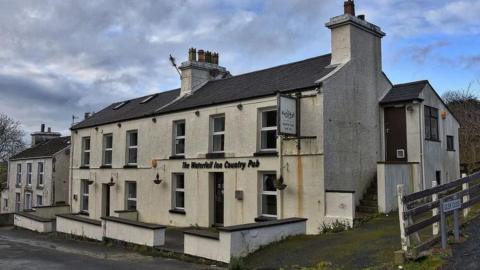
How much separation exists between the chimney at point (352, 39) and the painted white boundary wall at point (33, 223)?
15.0 meters

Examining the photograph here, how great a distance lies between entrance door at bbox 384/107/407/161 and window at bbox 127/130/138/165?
1214 centimetres

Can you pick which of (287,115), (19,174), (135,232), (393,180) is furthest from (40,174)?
(393,180)

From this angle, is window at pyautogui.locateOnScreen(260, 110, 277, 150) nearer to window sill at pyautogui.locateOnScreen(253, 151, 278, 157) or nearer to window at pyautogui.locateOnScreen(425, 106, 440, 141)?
window sill at pyautogui.locateOnScreen(253, 151, 278, 157)

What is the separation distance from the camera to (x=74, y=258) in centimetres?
1291

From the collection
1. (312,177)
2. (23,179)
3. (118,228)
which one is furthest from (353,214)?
(23,179)

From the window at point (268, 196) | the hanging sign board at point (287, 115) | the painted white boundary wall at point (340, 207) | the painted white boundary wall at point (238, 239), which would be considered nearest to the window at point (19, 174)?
the window at point (268, 196)

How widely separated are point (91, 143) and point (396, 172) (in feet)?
57.2

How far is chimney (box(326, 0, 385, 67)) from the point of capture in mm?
15750

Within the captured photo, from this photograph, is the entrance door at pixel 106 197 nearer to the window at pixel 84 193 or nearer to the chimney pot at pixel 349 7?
the window at pixel 84 193

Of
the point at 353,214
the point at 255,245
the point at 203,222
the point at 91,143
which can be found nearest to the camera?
the point at 255,245

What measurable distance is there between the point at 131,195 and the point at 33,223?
16.4ft

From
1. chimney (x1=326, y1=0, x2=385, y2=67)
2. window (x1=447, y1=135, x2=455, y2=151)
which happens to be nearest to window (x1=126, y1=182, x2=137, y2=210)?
chimney (x1=326, y1=0, x2=385, y2=67)

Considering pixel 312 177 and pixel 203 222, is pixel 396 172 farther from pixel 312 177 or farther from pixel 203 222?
pixel 203 222

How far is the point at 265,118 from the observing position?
16.2 m
